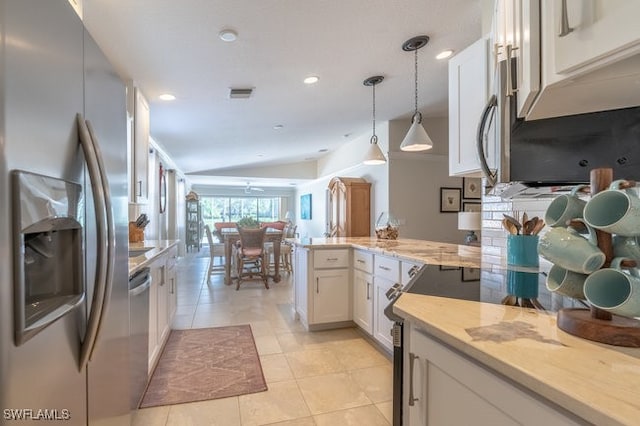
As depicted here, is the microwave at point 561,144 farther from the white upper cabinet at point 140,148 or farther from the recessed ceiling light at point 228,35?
the white upper cabinet at point 140,148

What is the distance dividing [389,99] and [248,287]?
358cm

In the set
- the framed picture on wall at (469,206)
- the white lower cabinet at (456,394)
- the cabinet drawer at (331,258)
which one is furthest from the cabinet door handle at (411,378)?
the framed picture on wall at (469,206)

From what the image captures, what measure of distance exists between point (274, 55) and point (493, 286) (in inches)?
90.8

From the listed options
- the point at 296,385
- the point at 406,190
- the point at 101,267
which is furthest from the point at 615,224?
the point at 406,190

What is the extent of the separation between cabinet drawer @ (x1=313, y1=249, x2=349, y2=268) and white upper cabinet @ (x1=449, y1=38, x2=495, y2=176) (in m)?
1.40

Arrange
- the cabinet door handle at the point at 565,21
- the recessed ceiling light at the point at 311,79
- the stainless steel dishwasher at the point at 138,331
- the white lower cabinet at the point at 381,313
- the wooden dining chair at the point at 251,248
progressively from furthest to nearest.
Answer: the wooden dining chair at the point at 251,248 < the recessed ceiling light at the point at 311,79 < the white lower cabinet at the point at 381,313 < the stainless steel dishwasher at the point at 138,331 < the cabinet door handle at the point at 565,21

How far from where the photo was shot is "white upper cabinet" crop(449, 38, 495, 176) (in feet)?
5.93

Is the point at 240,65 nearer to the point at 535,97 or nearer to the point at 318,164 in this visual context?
the point at 535,97

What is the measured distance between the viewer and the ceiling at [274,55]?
1.95 metres

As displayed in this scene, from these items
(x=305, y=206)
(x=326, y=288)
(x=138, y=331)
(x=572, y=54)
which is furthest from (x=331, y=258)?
(x=305, y=206)

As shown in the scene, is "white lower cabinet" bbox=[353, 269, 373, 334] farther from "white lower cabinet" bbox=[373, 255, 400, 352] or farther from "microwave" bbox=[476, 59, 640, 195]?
"microwave" bbox=[476, 59, 640, 195]

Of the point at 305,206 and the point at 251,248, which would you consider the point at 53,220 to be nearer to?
the point at 251,248

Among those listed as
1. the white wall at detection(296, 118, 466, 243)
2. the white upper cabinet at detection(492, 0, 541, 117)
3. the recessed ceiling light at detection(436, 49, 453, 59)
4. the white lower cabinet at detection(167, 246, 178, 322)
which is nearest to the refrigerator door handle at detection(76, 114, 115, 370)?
the white upper cabinet at detection(492, 0, 541, 117)

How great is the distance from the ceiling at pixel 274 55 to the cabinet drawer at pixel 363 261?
5.80ft
